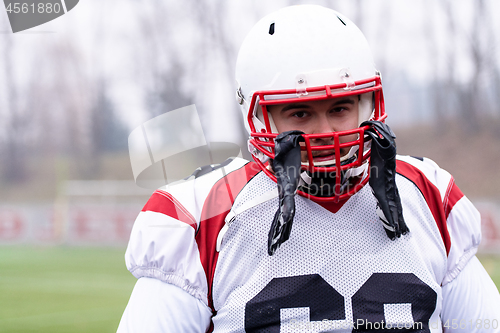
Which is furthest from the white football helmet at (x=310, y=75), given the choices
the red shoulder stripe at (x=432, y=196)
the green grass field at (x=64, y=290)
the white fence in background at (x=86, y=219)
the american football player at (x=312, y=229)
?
the white fence in background at (x=86, y=219)

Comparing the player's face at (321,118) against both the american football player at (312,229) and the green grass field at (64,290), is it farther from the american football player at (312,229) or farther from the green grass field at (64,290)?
the green grass field at (64,290)

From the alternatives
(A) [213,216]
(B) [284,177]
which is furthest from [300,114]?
(A) [213,216]

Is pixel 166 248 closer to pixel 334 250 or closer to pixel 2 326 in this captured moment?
pixel 334 250

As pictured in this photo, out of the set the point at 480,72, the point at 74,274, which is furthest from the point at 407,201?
the point at 480,72

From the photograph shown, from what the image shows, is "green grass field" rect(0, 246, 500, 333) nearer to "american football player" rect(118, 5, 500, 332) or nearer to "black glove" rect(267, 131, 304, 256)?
"american football player" rect(118, 5, 500, 332)

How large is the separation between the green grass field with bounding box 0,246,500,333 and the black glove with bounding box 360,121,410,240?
9.13ft

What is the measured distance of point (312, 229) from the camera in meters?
1.09

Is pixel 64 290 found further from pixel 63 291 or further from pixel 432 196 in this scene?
pixel 432 196

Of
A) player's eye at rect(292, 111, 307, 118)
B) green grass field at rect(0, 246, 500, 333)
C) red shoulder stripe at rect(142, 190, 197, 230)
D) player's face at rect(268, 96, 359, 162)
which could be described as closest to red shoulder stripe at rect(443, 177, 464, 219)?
player's face at rect(268, 96, 359, 162)

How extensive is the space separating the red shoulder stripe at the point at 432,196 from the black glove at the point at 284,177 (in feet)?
0.99

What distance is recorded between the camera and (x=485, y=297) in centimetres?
115

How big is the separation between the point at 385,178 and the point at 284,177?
0.21 m

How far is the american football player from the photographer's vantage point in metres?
1.03

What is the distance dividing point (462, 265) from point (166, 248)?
0.65m
